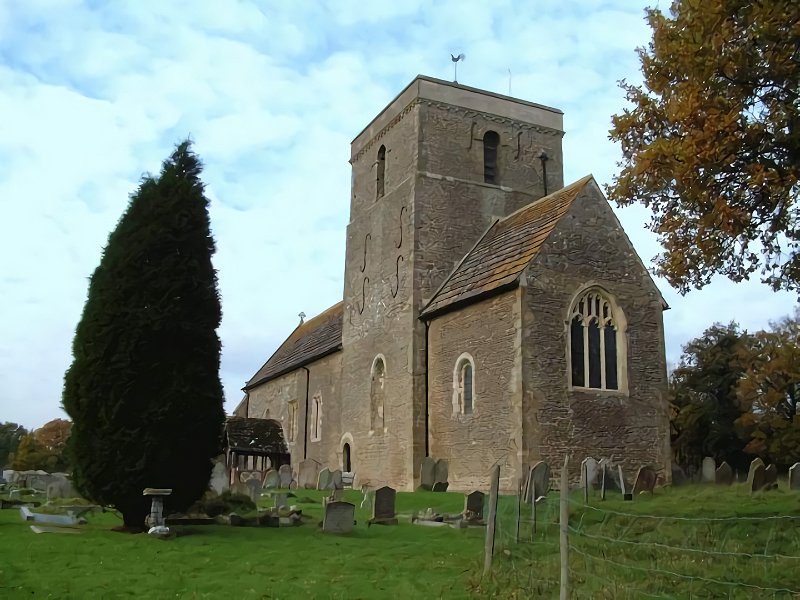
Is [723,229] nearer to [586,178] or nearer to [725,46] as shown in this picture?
[725,46]

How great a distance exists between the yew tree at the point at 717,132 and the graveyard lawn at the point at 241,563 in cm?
566

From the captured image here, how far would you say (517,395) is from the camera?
709 inches

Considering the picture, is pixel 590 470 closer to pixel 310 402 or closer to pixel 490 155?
pixel 490 155

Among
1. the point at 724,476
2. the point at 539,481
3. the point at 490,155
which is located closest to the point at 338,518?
the point at 539,481

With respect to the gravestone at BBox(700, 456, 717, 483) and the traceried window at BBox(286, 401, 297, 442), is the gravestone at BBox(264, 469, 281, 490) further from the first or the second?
the gravestone at BBox(700, 456, 717, 483)

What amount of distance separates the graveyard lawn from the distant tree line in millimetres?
26059

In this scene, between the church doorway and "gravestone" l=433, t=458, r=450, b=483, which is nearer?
"gravestone" l=433, t=458, r=450, b=483

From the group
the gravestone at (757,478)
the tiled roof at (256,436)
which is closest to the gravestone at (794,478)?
the gravestone at (757,478)

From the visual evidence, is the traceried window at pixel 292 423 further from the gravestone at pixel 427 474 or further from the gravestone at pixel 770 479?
the gravestone at pixel 770 479

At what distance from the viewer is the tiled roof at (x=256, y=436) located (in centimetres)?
3269

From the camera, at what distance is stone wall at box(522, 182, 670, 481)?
18.1 meters

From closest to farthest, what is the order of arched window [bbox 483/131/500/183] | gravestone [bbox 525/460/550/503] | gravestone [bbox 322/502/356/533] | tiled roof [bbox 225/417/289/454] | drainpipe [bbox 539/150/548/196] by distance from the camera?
gravestone [bbox 322/502/356/533]
gravestone [bbox 525/460/550/503]
arched window [bbox 483/131/500/183]
drainpipe [bbox 539/150/548/196]
tiled roof [bbox 225/417/289/454]

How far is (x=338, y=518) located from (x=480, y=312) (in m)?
8.89

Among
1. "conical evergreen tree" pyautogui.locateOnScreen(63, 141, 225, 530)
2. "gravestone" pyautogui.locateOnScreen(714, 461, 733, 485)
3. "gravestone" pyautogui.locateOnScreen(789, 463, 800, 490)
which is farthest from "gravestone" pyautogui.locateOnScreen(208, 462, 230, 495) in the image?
"gravestone" pyautogui.locateOnScreen(789, 463, 800, 490)
